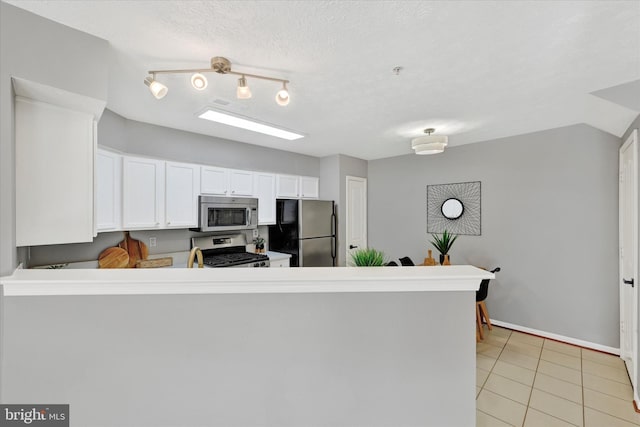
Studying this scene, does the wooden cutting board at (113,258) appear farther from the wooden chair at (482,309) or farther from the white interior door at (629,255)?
the white interior door at (629,255)

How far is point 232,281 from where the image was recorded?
1275mm

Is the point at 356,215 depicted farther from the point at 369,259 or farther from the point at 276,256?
the point at 369,259

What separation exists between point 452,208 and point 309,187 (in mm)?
2299

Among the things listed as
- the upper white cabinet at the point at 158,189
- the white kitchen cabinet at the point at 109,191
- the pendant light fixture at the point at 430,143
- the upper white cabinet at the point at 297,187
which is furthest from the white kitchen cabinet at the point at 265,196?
the pendant light fixture at the point at 430,143

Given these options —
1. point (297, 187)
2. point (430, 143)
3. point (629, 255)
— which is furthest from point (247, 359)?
point (629, 255)

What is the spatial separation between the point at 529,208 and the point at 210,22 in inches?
155

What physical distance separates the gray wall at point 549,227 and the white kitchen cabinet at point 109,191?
4.13m

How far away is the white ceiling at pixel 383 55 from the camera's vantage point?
4.41 feet

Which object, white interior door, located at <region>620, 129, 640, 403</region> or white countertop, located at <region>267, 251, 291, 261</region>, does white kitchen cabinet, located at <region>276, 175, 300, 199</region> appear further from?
white interior door, located at <region>620, 129, 640, 403</region>

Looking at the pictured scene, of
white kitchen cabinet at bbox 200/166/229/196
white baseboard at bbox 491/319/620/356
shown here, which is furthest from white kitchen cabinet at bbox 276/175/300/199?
white baseboard at bbox 491/319/620/356

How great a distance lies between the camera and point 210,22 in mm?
1417

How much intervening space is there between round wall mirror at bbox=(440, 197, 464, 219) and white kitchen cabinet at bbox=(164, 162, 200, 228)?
11.5 feet

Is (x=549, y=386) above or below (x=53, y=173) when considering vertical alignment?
below

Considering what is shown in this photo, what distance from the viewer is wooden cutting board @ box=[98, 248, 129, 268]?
272 centimetres
